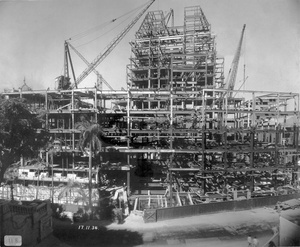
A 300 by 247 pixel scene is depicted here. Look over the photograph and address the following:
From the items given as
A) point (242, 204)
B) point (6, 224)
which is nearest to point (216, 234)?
point (242, 204)

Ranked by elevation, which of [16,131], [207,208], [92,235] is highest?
[16,131]

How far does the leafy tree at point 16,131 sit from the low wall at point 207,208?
11.4 meters

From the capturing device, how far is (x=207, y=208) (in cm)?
2036

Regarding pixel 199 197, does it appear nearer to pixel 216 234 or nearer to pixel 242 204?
pixel 242 204

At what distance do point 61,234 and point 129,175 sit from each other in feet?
34.0

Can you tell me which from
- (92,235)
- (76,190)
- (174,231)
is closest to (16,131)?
(76,190)

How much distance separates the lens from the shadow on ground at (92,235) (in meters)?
15.8

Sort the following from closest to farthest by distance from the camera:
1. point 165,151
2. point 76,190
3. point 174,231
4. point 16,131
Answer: point 16,131
point 174,231
point 76,190
point 165,151

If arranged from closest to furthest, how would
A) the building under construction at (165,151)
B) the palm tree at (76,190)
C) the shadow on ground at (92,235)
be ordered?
1. the shadow on ground at (92,235)
2. the palm tree at (76,190)
3. the building under construction at (165,151)

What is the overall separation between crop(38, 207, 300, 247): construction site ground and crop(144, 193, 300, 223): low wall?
1.41ft

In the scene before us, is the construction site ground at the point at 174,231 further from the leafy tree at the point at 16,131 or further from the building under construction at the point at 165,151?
the leafy tree at the point at 16,131

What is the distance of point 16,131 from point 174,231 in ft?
47.9

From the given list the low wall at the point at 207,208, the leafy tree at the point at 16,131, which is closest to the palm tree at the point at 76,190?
the leafy tree at the point at 16,131

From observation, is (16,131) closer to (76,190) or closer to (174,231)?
(76,190)
